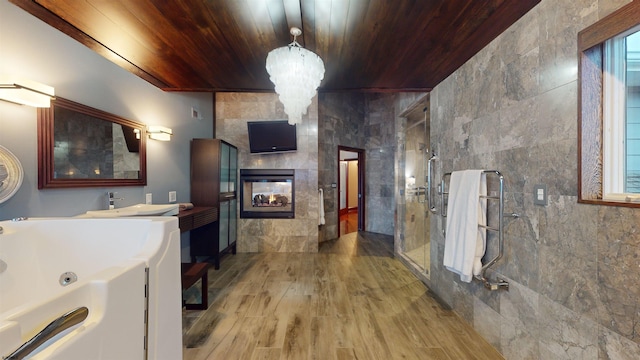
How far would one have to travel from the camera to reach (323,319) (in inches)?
83.2

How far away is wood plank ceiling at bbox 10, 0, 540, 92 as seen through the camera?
158 centimetres

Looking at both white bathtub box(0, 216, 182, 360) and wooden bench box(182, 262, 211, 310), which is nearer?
white bathtub box(0, 216, 182, 360)

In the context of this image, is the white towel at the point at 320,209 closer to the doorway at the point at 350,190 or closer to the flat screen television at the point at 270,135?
the doorway at the point at 350,190

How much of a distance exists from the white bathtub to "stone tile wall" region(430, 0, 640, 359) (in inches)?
79.1

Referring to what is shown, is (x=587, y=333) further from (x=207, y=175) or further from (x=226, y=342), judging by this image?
(x=207, y=175)

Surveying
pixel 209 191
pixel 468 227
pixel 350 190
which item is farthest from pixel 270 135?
pixel 350 190

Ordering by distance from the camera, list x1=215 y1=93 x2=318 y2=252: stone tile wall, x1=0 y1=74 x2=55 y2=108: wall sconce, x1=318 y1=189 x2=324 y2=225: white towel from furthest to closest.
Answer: x1=318 y1=189 x2=324 y2=225: white towel → x1=215 y1=93 x2=318 y2=252: stone tile wall → x1=0 y1=74 x2=55 y2=108: wall sconce

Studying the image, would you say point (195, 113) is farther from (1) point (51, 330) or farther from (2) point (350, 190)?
(2) point (350, 190)

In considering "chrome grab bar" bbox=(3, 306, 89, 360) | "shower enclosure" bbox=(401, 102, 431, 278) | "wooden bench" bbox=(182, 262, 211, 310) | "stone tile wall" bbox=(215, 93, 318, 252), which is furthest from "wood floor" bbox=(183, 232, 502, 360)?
"chrome grab bar" bbox=(3, 306, 89, 360)

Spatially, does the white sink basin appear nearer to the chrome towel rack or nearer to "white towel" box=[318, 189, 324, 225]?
"white towel" box=[318, 189, 324, 225]

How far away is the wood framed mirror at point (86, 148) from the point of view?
5.40ft

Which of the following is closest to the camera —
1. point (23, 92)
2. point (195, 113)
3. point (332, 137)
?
point (23, 92)

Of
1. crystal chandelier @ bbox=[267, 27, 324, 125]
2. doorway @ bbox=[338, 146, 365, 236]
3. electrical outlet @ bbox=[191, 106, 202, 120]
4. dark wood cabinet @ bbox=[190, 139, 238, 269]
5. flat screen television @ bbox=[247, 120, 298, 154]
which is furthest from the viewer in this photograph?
doorway @ bbox=[338, 146, 365, 236]

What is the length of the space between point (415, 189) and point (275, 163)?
231 centimetres
